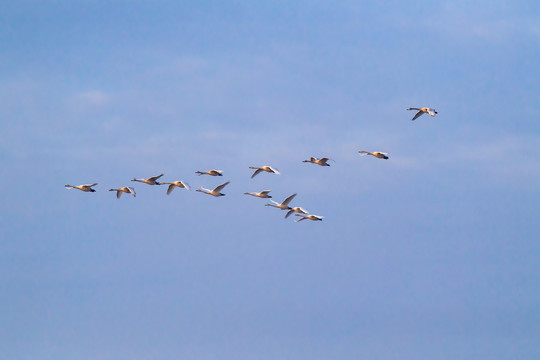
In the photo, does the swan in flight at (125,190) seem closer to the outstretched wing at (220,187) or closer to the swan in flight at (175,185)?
the swan in flight at (175,185)

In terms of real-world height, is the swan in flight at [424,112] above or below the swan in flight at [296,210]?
above

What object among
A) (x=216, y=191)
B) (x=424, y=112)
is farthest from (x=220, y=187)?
(x=424, y=112)

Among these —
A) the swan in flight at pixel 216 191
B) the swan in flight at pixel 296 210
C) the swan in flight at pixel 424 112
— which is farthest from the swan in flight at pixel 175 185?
the swan in flight at pixel 424 112

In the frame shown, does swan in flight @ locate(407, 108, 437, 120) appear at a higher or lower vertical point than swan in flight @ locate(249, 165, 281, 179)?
higher

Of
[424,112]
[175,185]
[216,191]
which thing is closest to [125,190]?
[175,185]

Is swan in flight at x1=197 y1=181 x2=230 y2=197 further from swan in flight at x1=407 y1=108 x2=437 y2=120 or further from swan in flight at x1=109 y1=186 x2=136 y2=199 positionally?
swan in flight at x1=407 y1=108 x2=437 y2=120

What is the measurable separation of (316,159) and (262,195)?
23.0ft

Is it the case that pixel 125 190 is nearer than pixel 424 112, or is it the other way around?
pixel 424 112

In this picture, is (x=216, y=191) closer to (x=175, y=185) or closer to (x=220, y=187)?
(x=220, y=187)

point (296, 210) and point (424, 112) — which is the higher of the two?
point (424, 112)

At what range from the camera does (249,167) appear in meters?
103

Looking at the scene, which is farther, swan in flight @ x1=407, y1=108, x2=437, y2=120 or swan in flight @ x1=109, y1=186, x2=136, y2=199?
swan in flight @ x1=109, y1=186, x2=136, y2=199

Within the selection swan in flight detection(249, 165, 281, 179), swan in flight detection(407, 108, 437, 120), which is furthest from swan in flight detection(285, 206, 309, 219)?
swan in flight detection(407, 108, 437, 120)

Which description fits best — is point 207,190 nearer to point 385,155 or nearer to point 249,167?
point 249,167
